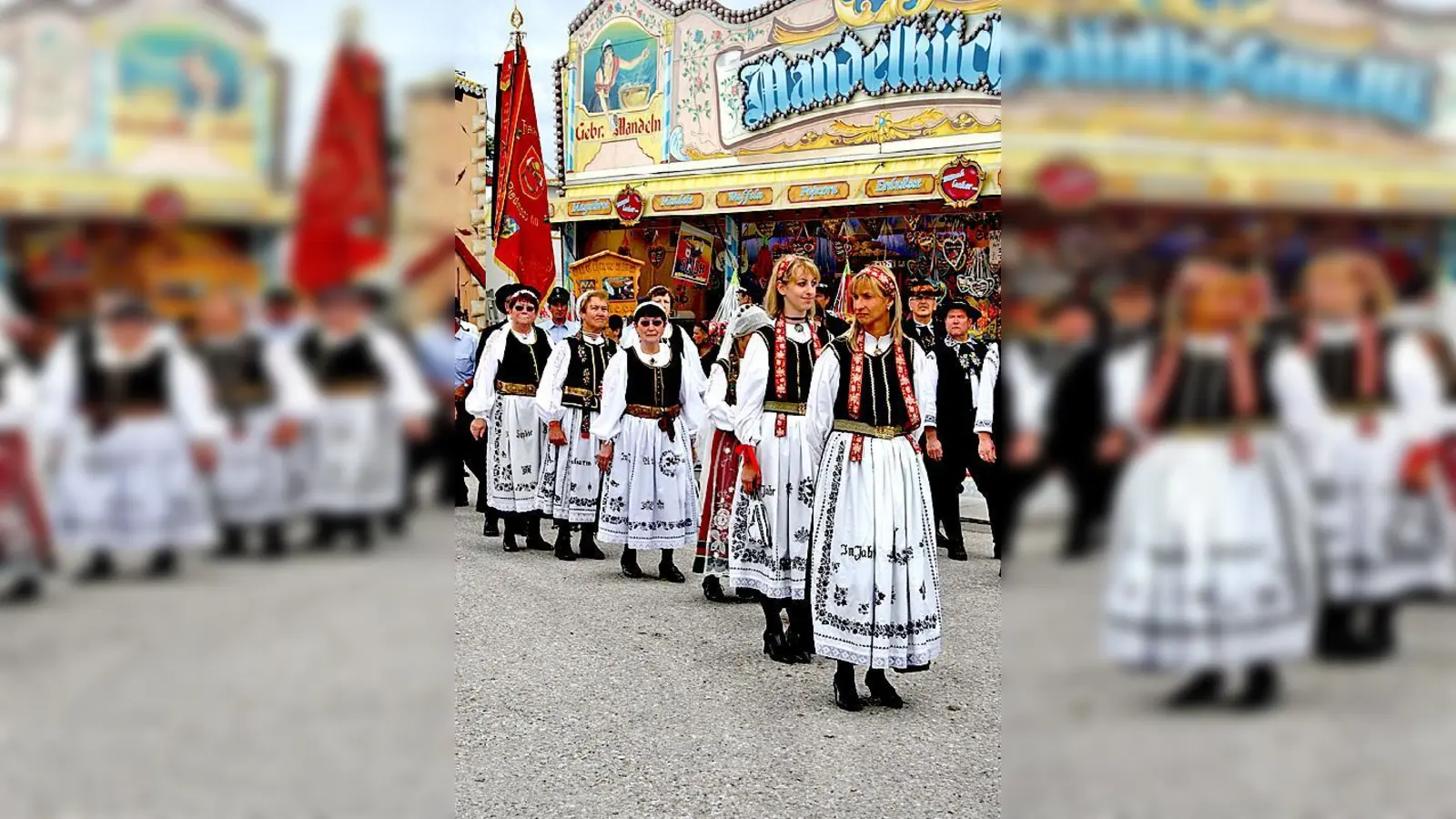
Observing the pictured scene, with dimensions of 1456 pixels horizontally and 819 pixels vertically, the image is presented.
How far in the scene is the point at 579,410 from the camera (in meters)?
7.39

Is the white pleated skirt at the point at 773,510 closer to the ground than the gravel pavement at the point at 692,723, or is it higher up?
higher up

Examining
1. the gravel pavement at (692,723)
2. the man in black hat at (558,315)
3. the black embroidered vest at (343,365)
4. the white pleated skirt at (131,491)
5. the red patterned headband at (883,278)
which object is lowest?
the gravel pavement at (692,723)

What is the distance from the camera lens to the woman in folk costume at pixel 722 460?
5.48m

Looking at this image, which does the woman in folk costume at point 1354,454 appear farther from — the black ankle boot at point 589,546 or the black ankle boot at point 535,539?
the black ankle boot at point 535,539

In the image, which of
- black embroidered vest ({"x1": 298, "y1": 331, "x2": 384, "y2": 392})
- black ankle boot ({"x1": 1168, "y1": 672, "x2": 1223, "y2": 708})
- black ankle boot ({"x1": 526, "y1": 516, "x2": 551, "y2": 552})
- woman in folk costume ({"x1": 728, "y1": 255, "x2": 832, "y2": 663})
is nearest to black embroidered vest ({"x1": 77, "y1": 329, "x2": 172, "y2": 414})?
black embroidered vest ({"x1": 298, "y1": 331, "x2": 384, "y2": 392})

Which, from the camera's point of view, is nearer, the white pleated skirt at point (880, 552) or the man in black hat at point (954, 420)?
the white pleated skirt at point (880, 552)

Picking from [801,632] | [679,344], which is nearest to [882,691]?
[801,632]

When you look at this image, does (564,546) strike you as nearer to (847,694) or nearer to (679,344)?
(679,344)

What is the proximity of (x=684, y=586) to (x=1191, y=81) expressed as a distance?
565 centimetres

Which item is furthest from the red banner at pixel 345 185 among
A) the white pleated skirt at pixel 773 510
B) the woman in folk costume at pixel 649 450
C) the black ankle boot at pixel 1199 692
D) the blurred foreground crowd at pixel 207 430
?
the woman in folk costume at pixel 649 450

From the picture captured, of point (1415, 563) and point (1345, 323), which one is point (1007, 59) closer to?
point (1345, 323)

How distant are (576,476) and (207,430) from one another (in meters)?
6.30

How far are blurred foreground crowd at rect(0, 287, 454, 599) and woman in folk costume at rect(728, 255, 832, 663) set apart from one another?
136 inches

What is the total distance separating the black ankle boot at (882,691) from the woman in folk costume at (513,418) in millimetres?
3991
